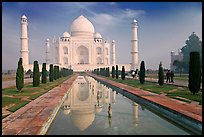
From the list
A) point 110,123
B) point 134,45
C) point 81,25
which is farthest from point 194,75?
point 81,25

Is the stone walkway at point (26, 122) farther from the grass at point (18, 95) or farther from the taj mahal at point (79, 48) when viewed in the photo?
the taj mahal at point (79, 48)

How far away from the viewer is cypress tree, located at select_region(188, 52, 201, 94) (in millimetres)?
7785

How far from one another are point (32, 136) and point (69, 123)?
1.33 m

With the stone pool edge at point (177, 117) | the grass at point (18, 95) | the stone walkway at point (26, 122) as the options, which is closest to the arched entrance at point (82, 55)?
the grass at point (18, 95)

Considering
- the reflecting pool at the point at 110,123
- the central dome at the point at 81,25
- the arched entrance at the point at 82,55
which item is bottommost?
the reflecting pool at the point at 110,123

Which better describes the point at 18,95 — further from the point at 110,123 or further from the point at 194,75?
the point at 194,75

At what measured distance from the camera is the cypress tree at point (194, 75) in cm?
779

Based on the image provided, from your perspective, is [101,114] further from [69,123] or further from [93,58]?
[93,58]

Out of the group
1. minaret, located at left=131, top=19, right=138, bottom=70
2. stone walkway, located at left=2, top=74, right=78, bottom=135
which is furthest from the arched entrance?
stone walkway, located at left=2, top=74, right=78, bottom=135

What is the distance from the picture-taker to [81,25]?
147 feet

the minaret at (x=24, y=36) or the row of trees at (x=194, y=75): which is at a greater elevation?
the minaret at (x=24, y=36)

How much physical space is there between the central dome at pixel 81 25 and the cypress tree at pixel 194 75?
37.8 m

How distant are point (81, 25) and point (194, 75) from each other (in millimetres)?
38524

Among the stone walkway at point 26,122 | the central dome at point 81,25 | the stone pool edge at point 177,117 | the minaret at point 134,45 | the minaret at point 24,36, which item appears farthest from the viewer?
the central dome at point 81,25
